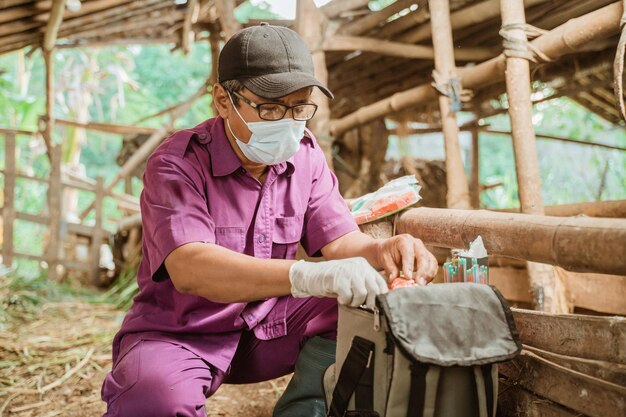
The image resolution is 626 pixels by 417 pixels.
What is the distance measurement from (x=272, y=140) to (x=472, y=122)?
15.9 feet

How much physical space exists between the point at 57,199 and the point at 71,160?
608 centimetres

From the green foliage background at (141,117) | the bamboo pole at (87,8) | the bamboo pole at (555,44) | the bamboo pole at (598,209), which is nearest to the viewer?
the bamboo pole at (555,44)

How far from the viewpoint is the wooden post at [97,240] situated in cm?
752

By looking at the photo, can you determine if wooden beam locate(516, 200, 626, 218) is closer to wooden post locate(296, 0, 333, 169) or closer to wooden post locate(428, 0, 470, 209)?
wooden post locate(428, 0, 470, 209)

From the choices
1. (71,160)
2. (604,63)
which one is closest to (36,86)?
(71,160)

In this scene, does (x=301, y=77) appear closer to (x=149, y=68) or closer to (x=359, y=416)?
(x=359, y=416)

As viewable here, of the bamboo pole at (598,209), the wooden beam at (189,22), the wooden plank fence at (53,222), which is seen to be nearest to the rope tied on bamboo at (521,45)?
the bamboo pole at (598,209)

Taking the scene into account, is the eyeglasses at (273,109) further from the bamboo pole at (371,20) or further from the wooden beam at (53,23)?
the wooden beam at (53,23)

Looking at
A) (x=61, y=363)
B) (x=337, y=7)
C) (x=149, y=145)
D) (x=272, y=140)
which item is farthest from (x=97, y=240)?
(x=272, y=140)

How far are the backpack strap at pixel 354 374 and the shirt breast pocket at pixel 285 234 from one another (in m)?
0.69

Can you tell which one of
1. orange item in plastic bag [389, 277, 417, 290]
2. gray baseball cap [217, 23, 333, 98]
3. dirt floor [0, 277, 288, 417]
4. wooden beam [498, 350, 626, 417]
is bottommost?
dirt floor [0, 277, 288, 417]

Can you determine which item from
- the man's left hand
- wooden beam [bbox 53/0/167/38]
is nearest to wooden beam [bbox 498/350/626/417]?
the man's left hand

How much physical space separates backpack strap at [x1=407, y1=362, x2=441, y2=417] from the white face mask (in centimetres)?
93

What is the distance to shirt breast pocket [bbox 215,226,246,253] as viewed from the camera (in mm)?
2057
